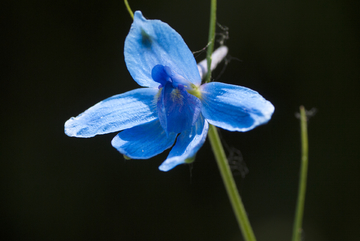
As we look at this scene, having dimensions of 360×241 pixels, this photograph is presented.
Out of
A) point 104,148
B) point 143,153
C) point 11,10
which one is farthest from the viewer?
point 104,148

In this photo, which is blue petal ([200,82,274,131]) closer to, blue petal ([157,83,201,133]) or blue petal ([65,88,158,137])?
blue petal ([157,83,201,133])

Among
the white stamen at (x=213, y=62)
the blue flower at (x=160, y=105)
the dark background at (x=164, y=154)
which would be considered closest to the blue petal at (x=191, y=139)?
the blue flower at (x=160, y=105)

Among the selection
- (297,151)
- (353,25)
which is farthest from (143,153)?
(353,25)

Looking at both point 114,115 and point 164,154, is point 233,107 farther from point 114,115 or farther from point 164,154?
point 164,154

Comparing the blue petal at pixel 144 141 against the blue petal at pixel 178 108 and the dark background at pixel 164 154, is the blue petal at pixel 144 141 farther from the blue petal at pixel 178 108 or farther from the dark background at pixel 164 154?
the dark background at pixel 164 154

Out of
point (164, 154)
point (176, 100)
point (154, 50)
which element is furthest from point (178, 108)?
point (164, 154)

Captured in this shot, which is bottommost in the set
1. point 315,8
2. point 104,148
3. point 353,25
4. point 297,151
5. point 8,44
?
point 297,151

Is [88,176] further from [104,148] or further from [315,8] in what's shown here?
[315,8]
